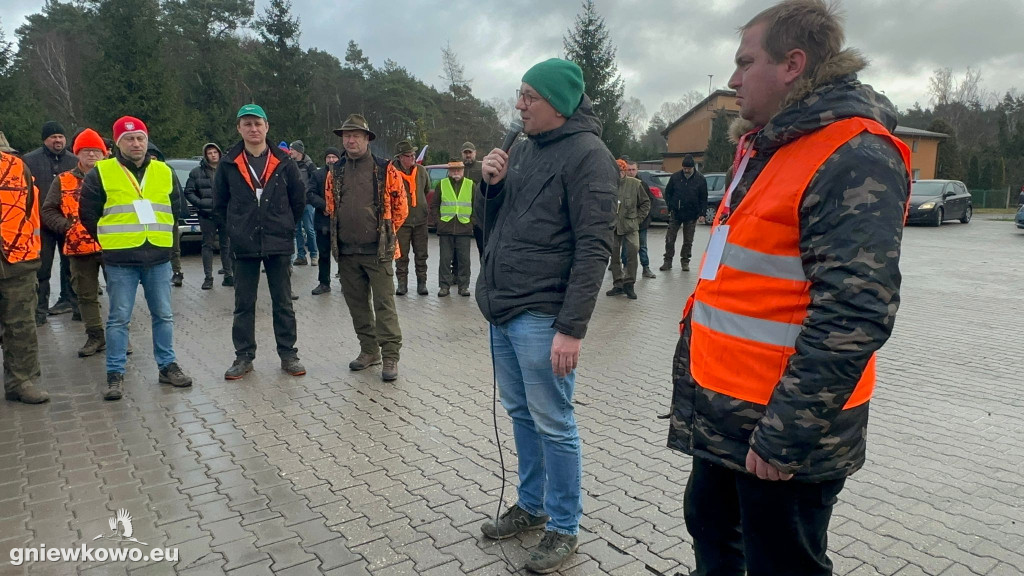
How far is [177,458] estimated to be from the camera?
13.9ft

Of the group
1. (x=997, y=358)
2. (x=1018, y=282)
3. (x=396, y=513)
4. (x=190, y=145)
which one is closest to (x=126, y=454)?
(x=396, y=513)

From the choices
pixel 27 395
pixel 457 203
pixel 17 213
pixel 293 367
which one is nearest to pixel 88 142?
pixel 17 213

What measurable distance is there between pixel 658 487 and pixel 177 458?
2930mm

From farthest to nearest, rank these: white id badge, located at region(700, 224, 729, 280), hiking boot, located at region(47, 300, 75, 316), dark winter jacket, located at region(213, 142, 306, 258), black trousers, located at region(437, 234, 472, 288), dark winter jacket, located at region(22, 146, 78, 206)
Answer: black trousers, located at region(437, 234, 472, 288) → hiking boot, located at region(47, 300, 75, 316) → dark winter jacket, located at region(22, 146, 78, 206) → dark winter jacket, located at region(213, 142, 306, 258) → white id badge, located at region(700, 224, 729, 280)

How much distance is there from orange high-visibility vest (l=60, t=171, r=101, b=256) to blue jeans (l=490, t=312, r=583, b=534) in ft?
17.2

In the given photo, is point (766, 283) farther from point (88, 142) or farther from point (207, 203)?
point (207, 203)

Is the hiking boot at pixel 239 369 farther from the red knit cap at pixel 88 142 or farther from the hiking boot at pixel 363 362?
the red knit cap at pixel 88 142

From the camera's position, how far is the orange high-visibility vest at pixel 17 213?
5.07m

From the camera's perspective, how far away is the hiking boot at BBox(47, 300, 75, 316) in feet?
27.4

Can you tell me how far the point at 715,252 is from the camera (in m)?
2.04

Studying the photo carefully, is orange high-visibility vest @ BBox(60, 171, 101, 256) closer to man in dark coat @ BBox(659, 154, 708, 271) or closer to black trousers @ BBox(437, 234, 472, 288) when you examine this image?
black trousers @ BBox(437, 234, 472, 288)

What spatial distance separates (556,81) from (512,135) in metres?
0.43

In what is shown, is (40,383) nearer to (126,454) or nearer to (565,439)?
(126,454)

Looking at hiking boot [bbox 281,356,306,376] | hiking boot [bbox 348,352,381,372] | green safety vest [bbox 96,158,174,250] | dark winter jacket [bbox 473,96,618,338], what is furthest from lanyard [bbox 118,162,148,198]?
dark winter jacket [bbox 473,96,618,338]
